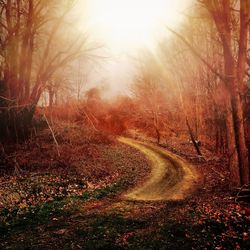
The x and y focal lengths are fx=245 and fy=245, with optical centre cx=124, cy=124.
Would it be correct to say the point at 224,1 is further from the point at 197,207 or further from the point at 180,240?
the point at 180,240

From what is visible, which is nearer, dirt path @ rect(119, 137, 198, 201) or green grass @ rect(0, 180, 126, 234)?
green grass @ rect(0, 180, 126, 234)

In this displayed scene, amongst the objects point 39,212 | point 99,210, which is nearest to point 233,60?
point 99,210

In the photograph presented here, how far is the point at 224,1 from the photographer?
9.69 meters

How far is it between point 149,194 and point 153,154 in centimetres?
1063

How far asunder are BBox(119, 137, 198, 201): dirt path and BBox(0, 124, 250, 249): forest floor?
524 millimetres

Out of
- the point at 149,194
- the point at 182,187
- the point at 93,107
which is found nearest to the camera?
the point at 149,194

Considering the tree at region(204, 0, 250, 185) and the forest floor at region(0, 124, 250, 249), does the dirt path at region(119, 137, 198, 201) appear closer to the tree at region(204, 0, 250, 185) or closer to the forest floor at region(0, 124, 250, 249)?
the forest floor at region(0, 124, 250, 249)

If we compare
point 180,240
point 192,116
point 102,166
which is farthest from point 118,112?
point 180,240

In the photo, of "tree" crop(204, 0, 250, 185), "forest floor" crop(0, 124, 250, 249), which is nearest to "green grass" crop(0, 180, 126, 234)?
"forest floor" crop(0, 124, 250, 249)

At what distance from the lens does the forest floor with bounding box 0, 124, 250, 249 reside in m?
7.48

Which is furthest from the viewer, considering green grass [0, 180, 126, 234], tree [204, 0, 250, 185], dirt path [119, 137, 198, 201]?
dirt path [119, 137, 198, 201]

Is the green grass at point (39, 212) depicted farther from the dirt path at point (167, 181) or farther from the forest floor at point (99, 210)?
the dirt path at point (167, 181)

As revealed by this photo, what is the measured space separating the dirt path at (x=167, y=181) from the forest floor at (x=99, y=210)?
52cm

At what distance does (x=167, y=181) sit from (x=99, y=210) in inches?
244
